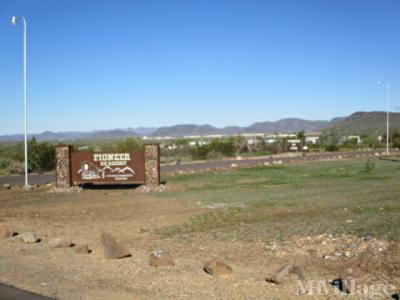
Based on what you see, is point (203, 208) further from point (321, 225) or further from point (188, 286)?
point (188, 286)

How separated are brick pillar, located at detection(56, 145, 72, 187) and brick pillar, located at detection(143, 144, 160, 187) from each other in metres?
3.76

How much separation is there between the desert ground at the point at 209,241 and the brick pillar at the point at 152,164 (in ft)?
11.0

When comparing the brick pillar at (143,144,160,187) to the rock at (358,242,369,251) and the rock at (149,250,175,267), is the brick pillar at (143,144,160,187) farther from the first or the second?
the rock at (149,250,175,267)

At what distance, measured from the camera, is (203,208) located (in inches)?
746

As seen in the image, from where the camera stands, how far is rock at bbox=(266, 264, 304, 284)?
8703 millimetres

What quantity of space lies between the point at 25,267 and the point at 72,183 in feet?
58.7

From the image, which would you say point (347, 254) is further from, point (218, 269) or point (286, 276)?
point (218, 269)

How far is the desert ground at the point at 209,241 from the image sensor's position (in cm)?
873

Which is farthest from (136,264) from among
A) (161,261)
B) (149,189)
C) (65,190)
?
(65,190)

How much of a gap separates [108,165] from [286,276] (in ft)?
65.9

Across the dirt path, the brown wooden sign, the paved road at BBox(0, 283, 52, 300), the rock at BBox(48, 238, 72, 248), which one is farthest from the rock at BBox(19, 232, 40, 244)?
the brown wooden sign

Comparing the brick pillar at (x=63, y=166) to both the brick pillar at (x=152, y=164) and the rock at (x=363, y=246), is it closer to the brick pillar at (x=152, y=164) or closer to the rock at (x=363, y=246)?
the brick pillar at (x=152, y=164)

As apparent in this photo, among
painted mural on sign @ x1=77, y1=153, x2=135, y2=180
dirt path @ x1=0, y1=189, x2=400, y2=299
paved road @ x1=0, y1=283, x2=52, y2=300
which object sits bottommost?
dirt path @ x1=0, y1=189, x2=400, y2=299

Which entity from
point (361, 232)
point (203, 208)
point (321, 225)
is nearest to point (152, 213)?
point (203, 208)
